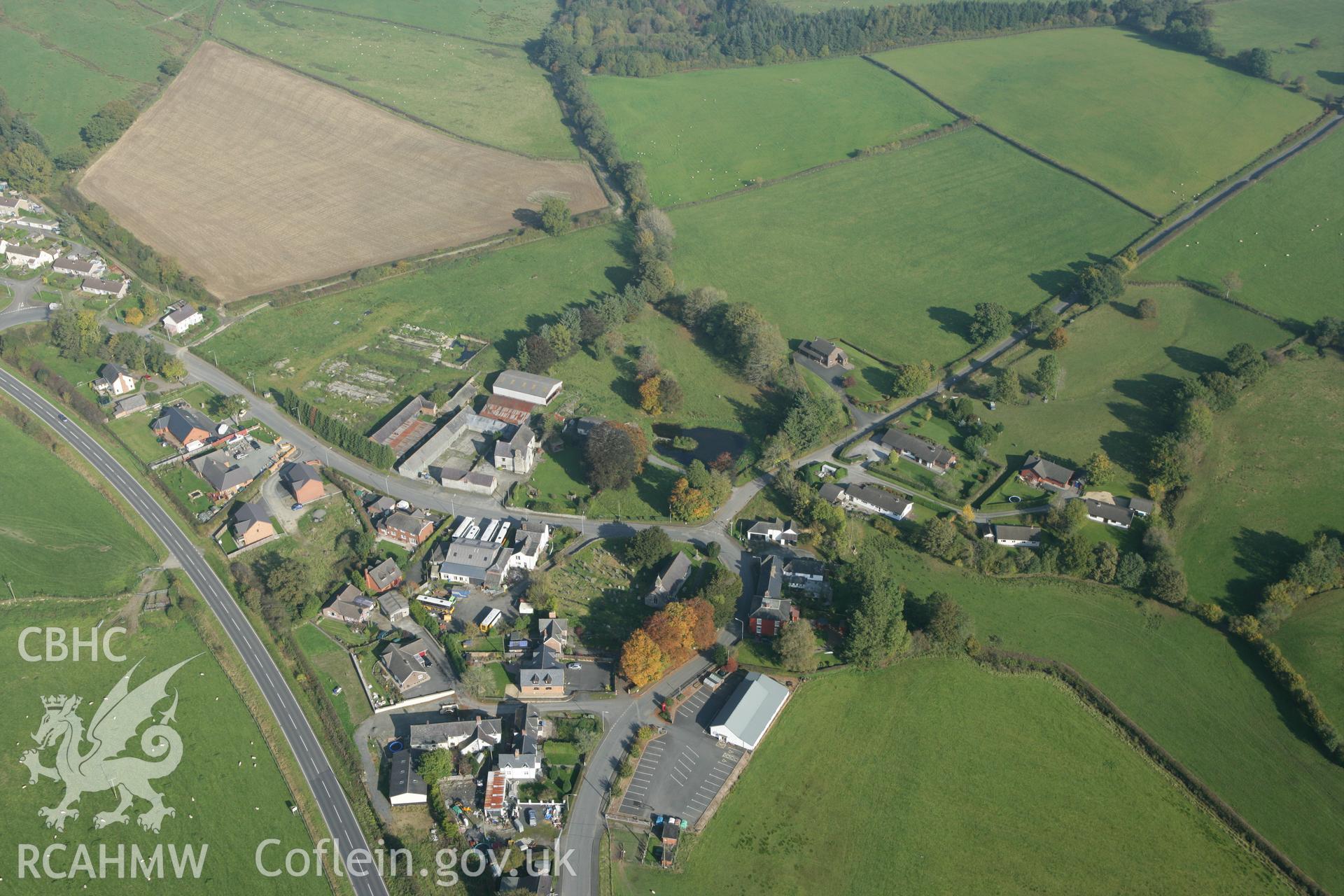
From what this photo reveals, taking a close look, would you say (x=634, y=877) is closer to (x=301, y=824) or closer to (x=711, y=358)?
(x=301, y=824)

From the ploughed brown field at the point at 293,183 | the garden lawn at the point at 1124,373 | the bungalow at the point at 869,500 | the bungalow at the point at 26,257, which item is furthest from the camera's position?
the ploughed brown field at the point at 293,183

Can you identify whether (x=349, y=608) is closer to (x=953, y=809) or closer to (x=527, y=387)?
(x=527, y=387)

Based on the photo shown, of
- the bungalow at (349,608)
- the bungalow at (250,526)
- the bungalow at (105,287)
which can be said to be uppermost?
the bungalow at (105,287)

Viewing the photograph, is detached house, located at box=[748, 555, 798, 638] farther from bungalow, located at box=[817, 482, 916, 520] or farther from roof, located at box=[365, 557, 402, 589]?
roof, located at box=[365, 557, 402, 589]

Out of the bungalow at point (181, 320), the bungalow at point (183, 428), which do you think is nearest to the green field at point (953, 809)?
the bungalow at point (183, 428)

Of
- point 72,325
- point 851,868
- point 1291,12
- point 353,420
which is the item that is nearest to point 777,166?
point 353,420

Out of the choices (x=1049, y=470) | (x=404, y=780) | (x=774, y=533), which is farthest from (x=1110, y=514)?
(x=404, y=780)

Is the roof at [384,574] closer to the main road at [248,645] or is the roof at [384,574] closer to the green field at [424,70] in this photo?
the main road at [248,645]

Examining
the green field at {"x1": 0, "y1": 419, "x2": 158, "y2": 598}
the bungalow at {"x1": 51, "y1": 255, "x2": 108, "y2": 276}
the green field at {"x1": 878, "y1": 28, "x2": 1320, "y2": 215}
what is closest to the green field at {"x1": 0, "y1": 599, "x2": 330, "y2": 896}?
the green field at {"x1": 0, "y1": 419, "x2": 158, "y2": 598}
